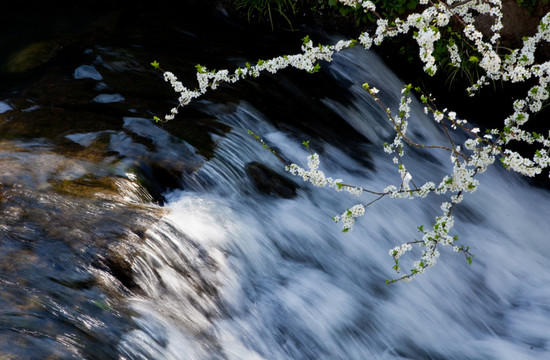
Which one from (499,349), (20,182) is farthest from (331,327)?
(20,182)

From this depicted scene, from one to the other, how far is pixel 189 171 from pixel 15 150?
1.08 meters

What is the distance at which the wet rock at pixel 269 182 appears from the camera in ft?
14.8

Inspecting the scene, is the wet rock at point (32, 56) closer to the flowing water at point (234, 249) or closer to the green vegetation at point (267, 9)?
the flowing water at point (234, 249)

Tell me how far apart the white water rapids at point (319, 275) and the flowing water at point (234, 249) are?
11 mm

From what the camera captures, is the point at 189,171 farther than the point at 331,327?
Yes

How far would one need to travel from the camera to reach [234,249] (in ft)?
12.4

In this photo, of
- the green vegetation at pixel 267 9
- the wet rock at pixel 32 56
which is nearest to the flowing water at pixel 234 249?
the wet rock at pixel 32 56

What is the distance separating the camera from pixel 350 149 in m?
5.67

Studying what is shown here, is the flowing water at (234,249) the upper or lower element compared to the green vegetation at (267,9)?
lower

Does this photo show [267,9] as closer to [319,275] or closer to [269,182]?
[269,182]

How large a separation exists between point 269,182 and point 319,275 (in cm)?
84

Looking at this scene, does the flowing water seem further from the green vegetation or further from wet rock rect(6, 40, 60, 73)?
the green vegetation

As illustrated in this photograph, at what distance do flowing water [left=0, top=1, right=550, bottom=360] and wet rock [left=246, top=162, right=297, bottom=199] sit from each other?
2 cm

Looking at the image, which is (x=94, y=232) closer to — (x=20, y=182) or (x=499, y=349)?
(x=20, y=182)
